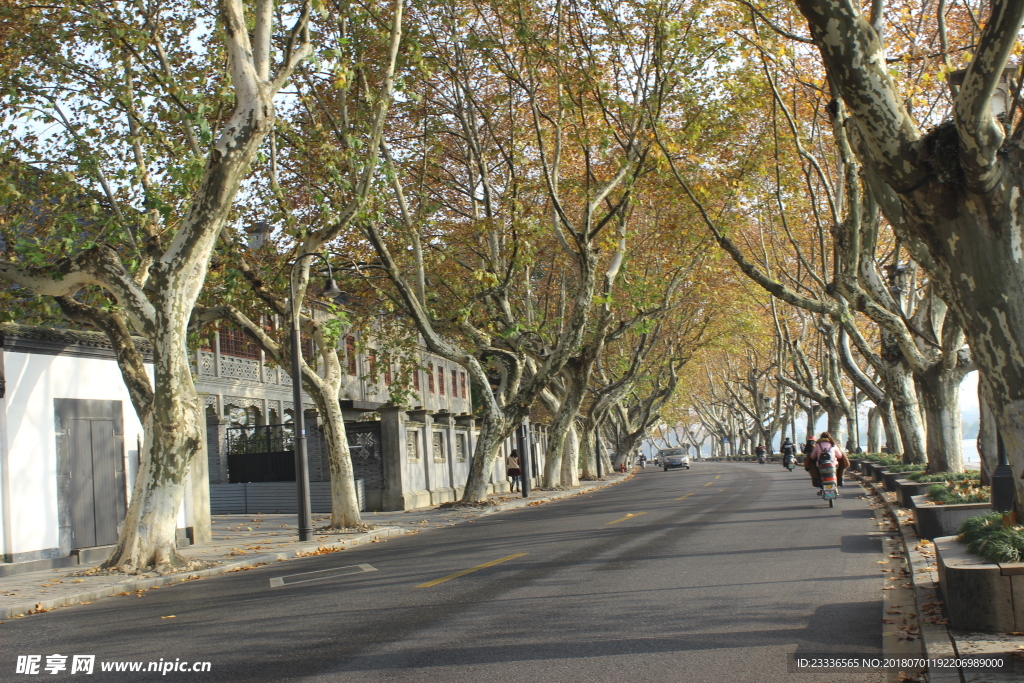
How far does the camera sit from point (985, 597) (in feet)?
19.6

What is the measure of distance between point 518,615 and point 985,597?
3571 millimetres

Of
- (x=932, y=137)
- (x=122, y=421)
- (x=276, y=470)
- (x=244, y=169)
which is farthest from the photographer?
(x=276, y=470)

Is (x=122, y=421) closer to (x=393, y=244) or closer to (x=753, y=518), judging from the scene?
(x=393, y=244)

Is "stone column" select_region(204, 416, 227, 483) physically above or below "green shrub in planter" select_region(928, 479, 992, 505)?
above

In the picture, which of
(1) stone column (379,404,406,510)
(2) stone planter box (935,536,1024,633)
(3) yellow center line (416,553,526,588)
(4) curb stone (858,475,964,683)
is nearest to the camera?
(4) curb stone (858,475,964,683)

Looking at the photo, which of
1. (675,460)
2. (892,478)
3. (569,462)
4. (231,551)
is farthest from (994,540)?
(675,460)

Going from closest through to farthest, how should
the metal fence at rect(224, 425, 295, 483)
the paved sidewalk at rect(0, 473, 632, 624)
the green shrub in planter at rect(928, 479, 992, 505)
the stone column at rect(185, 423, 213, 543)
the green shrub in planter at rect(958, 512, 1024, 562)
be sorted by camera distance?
the green shrub in planter at rect(958, 512, 1024, 562), the paved sidewalk at rect(0, 473, 632, 624), the green shrub in planter at rect(928, 479, 992, 505), the stone column at rect(185, 423, 213, 543), the metal fence at rect(224, 425, 295, 483)

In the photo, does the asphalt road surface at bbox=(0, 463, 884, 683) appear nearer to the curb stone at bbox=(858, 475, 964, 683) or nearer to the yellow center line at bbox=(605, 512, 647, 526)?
the curb stone at bbox=(858, 475, 964, 683)

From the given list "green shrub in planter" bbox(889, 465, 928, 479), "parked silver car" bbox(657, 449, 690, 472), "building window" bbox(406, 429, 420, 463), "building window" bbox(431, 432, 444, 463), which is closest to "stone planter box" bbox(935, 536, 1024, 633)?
"green shrub in planter" bbox(889, 465, 928, 479)

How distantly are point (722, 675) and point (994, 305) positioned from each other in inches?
147

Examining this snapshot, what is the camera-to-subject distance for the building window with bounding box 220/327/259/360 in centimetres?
3158

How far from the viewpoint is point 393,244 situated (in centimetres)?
2509

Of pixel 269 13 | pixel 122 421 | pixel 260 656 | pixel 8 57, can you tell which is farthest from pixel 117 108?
pixel 260 656

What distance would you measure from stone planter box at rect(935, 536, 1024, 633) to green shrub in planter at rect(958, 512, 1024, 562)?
0.16m
